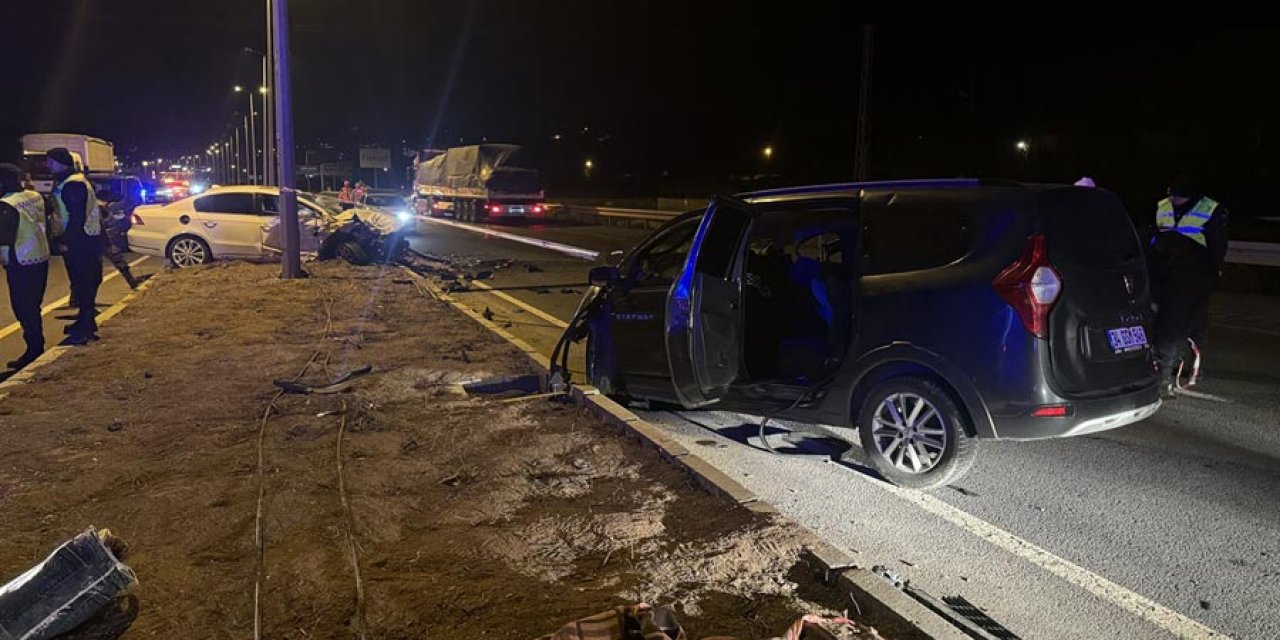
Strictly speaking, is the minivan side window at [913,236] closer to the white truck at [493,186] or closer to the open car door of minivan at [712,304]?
the open car door of minivan at [712,304]

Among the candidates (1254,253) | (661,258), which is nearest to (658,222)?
(1254,253)

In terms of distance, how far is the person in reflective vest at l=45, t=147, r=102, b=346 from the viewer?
28.7 ft

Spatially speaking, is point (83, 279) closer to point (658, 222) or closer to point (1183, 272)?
point (1183, 272)

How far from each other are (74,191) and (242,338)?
209 centimetres

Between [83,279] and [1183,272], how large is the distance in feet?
32.9

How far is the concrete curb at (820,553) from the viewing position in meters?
3.30

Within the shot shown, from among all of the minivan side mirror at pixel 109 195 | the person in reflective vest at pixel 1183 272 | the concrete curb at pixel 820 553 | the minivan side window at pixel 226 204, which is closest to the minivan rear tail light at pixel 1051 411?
the concrete curb at pixel 820 553

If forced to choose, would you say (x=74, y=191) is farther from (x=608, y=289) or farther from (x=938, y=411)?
(x=938, y=411)

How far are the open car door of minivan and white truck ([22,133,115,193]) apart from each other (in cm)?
2819

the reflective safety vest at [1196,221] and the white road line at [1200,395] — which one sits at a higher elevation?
the reflective safety vest at [1196,221]

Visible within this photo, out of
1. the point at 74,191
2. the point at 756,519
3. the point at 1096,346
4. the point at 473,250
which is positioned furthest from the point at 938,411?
the point at 473,250

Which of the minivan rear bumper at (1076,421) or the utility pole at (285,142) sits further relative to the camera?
the utility pole at (285,142)

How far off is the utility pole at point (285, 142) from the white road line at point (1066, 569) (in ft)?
36.4

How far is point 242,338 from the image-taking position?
9297 millimetres
